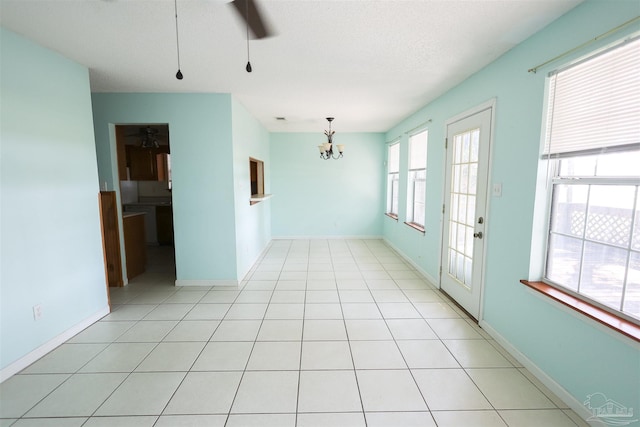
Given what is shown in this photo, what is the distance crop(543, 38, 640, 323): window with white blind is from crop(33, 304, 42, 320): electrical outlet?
13.2ft

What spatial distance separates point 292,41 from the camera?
2172 mm

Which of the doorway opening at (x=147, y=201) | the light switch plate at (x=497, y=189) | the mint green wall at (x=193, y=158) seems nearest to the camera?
the light switch plate at (x=497, y=189)

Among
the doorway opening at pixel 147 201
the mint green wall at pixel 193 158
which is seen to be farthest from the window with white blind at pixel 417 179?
the doorway opening at pixel 147 201

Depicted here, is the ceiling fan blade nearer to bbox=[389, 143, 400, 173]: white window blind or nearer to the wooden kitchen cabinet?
the wooden kitchen cabinet

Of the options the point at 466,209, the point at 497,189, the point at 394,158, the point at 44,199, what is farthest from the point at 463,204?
the point at 44,199

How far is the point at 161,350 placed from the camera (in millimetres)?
2369

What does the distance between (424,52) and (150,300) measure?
400 cm

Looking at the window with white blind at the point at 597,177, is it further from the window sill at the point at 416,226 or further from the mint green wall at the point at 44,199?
the mint green wall at the point at 44,199

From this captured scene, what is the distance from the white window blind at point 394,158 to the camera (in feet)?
18.9

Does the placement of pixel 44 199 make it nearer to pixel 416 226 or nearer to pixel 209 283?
pixel 209 283

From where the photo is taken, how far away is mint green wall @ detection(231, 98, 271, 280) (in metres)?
3.83

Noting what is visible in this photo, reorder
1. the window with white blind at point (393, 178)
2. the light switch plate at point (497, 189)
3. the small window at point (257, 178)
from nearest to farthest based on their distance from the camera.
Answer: the light switch plate at point (497, 189) < the small window at point (257, 178) < the window with white blind at point (393, 178)

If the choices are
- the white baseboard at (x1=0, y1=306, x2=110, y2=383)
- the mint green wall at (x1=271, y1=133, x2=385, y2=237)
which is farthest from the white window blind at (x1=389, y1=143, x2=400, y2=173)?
the white baseboard at (x1=0, y1=306, x2=110, y2=383)

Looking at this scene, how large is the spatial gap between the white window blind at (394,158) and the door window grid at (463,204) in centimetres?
253
